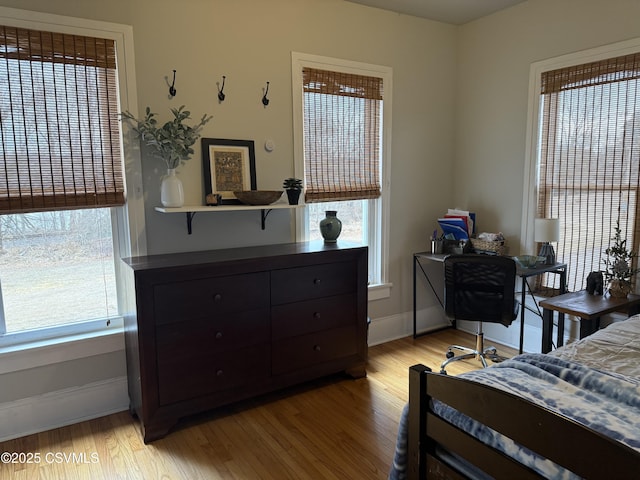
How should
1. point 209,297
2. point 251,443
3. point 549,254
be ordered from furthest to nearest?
point 549,254 → point 209,297 → point 251,443

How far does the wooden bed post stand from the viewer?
148 cm

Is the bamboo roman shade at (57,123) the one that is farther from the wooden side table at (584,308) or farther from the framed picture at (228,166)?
the wooden side table at (584,308)

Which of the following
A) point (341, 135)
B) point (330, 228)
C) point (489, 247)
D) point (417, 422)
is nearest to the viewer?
point (417, 422)

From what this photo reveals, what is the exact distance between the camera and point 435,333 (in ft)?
13.6

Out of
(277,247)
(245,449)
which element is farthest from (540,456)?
(277,247)

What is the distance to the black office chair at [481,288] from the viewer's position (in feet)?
9.91

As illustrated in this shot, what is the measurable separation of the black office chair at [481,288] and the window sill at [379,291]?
73cm

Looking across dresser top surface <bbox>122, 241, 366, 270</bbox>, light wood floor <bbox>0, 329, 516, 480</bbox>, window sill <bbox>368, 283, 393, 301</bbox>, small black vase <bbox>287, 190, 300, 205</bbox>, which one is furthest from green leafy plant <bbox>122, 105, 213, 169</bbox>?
window sill <bbox>368, 283, 393, 301</bbox>

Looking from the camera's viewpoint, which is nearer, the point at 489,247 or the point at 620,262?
the point at 620,262

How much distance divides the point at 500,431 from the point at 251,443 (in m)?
1.61

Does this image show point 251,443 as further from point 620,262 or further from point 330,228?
point 620,262

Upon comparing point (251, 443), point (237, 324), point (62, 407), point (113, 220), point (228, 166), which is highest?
point (228, 166)

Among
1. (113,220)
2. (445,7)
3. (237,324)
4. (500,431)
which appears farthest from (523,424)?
(445,7)

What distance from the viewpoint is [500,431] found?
1237mm
